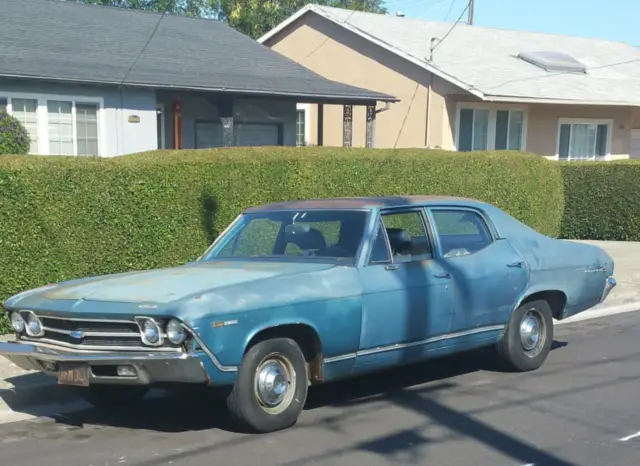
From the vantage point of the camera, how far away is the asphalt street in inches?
210

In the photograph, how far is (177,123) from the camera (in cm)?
1695

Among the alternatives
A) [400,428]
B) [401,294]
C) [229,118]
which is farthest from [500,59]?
[400,428]

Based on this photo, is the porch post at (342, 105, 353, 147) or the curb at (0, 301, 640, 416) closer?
the curb at (0, 301, 640, 416)

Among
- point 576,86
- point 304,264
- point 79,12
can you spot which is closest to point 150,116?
point 79,12

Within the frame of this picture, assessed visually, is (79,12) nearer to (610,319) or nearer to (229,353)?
(610,319)

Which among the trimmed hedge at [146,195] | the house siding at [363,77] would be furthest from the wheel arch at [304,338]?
the house siding at [363,77]

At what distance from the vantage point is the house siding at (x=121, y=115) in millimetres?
14938

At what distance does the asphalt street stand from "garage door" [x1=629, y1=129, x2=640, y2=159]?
65.1 ft

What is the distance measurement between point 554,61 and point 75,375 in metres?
21.1

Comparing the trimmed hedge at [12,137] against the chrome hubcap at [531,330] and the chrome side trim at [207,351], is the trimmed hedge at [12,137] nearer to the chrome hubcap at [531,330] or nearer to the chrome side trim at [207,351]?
the chrome side trim at [207,351]

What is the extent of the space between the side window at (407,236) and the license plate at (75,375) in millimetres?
2489

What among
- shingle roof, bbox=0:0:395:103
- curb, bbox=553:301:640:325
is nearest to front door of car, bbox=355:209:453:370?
curb, bbox=553:301:640:325

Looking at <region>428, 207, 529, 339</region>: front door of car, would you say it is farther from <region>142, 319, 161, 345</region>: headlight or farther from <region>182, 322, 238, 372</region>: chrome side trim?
<region>142, 319, 161, 345</region>: headlight

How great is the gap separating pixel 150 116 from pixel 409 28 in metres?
11.6
